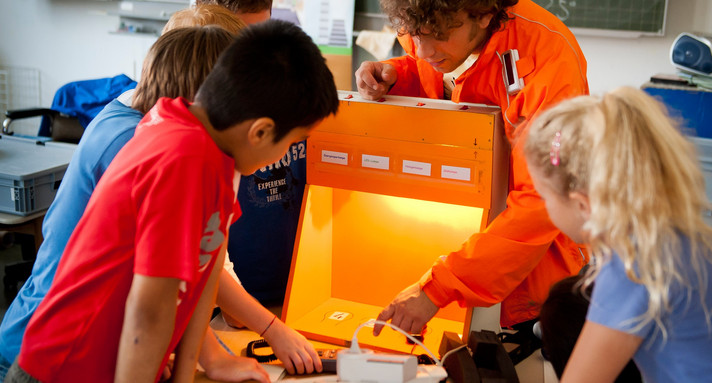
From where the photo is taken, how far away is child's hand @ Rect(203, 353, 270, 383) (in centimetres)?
121

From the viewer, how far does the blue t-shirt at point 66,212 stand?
1.12 meters

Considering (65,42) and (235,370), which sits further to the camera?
(65,42)

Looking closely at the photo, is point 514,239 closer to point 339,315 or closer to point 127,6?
point 339,315

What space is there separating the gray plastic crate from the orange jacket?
1.95 m

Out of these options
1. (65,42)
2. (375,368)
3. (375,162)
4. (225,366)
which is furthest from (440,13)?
(65,42)

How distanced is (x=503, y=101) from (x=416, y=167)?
0.75 feet

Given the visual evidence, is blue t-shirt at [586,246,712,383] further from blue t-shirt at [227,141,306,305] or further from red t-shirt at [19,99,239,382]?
blue t-shirt at [227,141,306,305]

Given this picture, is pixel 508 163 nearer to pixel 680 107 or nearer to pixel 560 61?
pixel 560 61

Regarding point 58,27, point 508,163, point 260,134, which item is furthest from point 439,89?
point 58,27

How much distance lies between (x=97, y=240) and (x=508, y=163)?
88cm

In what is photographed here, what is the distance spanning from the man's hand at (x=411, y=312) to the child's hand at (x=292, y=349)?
0.47 feet

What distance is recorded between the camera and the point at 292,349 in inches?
50.1

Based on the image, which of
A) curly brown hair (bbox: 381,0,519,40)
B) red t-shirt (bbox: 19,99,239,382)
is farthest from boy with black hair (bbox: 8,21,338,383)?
curly brown hair (bbox: 381,0,519,40)

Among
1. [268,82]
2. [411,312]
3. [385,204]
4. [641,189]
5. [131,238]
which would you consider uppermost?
[268,82]
